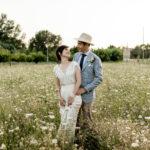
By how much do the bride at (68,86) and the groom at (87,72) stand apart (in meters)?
0.14

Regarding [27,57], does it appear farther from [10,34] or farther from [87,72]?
[87,72]

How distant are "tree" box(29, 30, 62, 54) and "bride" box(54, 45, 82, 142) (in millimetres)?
84305

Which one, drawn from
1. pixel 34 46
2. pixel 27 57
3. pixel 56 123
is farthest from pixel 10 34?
pixel 56 123

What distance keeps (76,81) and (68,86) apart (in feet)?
0.52

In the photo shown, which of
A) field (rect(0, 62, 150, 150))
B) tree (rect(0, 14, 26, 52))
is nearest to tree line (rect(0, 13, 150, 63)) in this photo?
tree (rect(0, 14, 26, 52))

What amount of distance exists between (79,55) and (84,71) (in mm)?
335

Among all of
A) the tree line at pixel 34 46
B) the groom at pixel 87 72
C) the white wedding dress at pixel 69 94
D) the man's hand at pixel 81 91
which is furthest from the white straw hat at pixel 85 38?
the tree line at pixel 34 46

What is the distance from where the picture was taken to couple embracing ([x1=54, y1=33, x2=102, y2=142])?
11.7ft

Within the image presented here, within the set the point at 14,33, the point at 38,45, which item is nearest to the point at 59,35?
the point at 38,45

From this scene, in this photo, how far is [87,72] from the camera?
3766 millimetres

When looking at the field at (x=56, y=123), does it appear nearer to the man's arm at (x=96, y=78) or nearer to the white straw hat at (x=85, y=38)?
the man's arm at (x=96, y=78)

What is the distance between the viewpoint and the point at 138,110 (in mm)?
5223

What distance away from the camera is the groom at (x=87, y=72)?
3.69 meters

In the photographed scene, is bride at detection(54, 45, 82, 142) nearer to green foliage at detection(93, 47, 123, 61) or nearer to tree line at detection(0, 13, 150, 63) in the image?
tree line at detection(0, 13, 150, 63)
